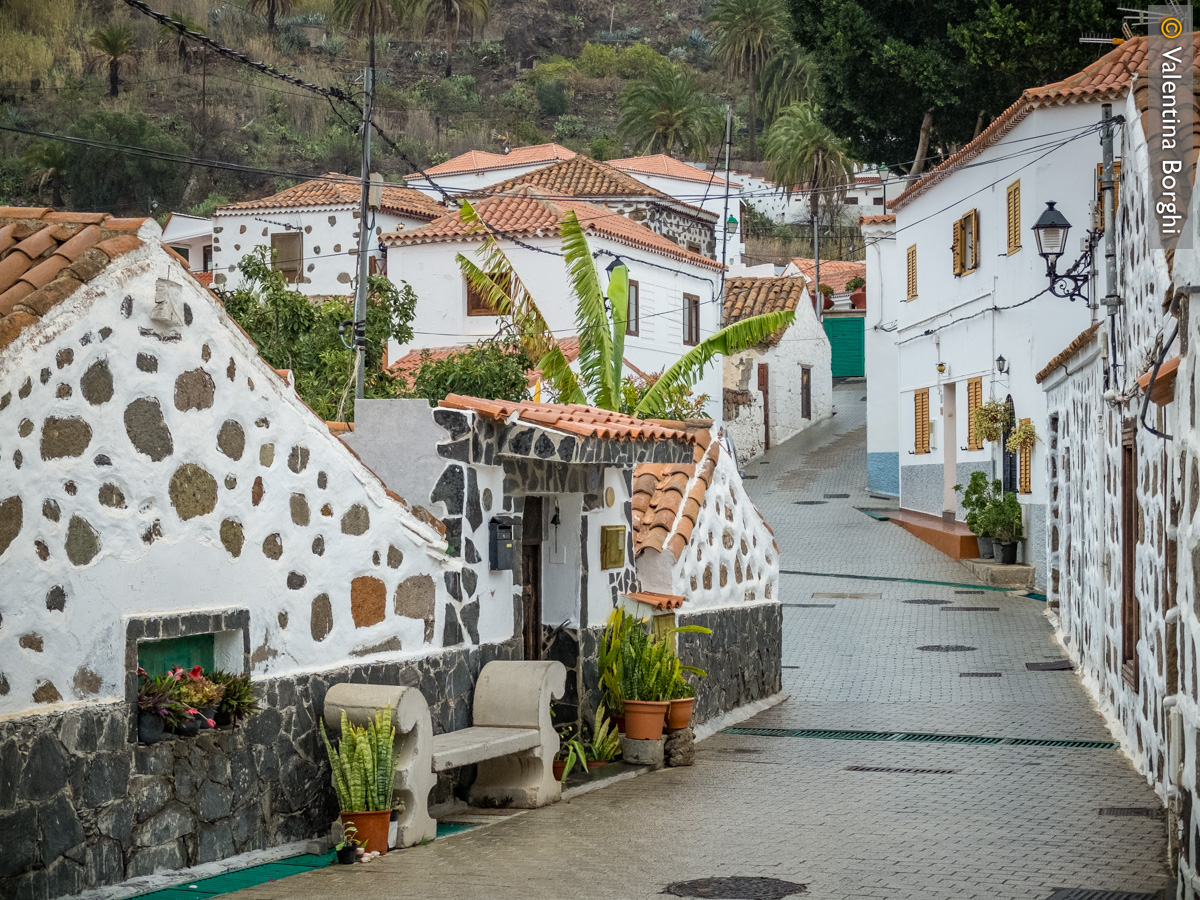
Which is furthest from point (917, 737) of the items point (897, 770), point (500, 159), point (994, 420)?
point (500, 159)

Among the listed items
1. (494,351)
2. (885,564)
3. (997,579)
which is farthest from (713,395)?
(494,351)

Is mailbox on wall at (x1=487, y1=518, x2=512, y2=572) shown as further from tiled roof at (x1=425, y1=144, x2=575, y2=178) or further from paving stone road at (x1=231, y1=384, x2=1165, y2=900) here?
tiled roof at (x1=425, y1=144, x2=575, y2=178)

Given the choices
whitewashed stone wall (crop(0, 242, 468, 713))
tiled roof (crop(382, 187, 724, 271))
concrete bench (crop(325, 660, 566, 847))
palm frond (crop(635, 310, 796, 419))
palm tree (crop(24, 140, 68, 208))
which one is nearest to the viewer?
whitewashed stone wall (crop(0, 242, 468, 713))

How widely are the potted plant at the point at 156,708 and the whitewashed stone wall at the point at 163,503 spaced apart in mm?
202

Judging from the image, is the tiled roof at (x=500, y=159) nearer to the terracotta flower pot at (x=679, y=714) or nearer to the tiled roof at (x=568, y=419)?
the tiled roof at (x=568, y=419)

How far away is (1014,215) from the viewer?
23875 mm

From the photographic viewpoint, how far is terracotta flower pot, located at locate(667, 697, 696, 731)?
478 inches

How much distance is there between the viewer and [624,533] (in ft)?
41.8

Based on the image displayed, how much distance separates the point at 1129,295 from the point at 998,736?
4361 mm

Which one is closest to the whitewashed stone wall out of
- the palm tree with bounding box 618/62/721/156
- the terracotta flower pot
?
the terracotta flower pot

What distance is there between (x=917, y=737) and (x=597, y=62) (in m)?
72.3

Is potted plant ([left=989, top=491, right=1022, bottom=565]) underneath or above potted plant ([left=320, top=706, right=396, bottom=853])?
above

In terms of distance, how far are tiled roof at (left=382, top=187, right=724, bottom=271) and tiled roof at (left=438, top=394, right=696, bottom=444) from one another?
1814cm

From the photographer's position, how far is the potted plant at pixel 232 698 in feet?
25.5
